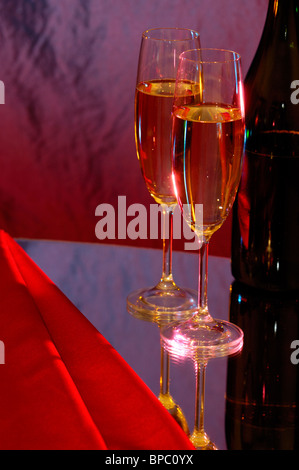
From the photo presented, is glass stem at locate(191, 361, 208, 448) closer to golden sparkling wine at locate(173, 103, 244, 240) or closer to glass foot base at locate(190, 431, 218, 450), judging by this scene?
glass foot base at locate(190, 431, 218, 450)

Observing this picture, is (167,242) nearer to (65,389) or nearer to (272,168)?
(272,168)

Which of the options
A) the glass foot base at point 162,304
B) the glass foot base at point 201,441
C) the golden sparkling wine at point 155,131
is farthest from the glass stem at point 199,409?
the golden sparkling wine at point 155,131

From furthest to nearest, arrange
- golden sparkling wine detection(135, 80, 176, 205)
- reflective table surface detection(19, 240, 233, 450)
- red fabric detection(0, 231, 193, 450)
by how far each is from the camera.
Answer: golden sparkling wine detection(135, 80, 176, 205) → reflective table surface detection(19, 240, 233, 450) → red fabric detection(0, 231, 193, 450)

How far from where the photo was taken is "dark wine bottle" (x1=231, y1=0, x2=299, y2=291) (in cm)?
85

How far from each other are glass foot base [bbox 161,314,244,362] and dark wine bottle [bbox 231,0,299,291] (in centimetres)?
12

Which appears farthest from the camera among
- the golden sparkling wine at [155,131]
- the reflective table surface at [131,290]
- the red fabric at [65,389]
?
the golden sparkling wine at [155,131]

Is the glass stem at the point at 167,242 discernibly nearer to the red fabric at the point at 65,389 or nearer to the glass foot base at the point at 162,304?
the glass foot base at the point at 162,304

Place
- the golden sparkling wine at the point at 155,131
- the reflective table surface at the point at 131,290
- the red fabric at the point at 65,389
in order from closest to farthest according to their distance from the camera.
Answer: the red fabric at the point at 65,389 → the reflective table surface at the point at 131,290 → the golden sparkling wine at the point at 155,131

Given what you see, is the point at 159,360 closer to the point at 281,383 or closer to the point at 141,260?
the point at 281,383

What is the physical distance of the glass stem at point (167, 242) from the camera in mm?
868

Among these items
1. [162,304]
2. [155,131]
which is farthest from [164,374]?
[155,131]

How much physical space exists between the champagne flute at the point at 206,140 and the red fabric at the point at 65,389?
10 centimetres

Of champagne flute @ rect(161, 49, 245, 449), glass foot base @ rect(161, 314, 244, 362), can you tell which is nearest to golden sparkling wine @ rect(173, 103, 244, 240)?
champagne flute @ rect(161, 49, 245, 449)
